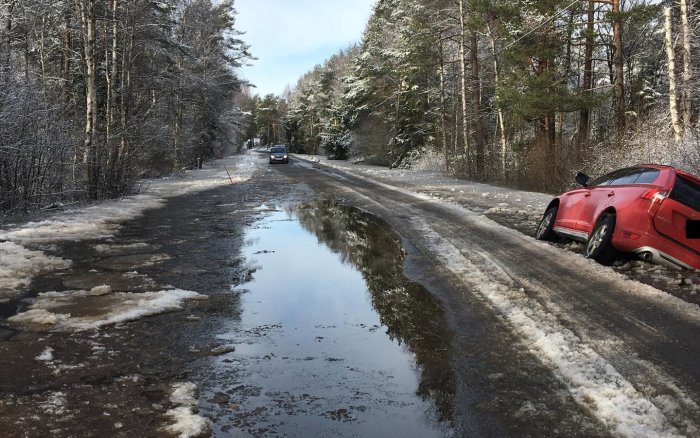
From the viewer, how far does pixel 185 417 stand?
123 inches

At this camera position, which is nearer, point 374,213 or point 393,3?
point 374,213

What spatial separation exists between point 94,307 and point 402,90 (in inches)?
1346

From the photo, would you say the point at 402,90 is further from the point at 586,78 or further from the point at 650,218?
the point at 650,218

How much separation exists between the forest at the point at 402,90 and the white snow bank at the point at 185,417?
962 centimetres

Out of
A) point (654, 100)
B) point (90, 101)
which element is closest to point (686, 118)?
point (654, 100)

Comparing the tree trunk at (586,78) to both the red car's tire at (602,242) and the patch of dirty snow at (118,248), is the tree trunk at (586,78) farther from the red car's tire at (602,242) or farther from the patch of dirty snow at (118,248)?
the patch of dirty snow at (118,248)

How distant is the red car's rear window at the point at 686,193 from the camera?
623 cm

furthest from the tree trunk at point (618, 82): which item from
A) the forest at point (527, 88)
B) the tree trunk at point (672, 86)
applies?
the tree trunk at point (672, 86)

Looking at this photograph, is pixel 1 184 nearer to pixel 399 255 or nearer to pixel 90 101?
pixel 90 101

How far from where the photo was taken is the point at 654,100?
80.6 feet

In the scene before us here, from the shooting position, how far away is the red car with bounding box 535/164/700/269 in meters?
6.21

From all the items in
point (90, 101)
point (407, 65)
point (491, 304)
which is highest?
point (407, 65)

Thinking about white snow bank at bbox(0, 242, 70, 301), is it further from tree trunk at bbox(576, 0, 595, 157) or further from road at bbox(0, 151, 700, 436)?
tree trunk at bbox(576, 0, 595, 157)

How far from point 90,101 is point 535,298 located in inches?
516
